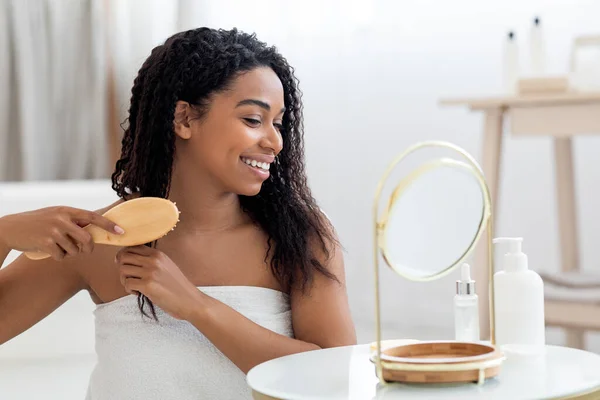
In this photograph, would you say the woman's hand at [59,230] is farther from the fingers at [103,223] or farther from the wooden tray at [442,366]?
the wooden tray at [442,366]

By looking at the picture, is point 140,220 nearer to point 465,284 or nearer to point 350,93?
point 465,284

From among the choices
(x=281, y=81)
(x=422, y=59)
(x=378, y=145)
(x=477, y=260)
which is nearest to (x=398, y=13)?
(x=422, y=59)

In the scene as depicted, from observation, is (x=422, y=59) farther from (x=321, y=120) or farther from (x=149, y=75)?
(x=149, y=75)

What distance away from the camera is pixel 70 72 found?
347cm

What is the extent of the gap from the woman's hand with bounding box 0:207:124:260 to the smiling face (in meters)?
0.24

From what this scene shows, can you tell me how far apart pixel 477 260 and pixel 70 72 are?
166cm

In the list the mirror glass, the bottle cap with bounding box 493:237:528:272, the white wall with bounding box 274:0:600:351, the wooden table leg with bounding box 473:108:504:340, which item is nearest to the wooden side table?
the wooden table leg with bounding box 473:108:504:340

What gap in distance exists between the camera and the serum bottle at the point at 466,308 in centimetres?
105

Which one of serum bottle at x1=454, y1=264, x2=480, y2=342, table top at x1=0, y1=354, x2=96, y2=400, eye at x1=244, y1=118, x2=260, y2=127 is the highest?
eye at x1=244, y1=118, x2=260, y2=127

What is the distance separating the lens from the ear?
1.36 metres

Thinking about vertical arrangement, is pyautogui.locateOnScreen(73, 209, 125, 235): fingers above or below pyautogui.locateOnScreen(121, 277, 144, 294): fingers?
above

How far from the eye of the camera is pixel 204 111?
4.41 feet

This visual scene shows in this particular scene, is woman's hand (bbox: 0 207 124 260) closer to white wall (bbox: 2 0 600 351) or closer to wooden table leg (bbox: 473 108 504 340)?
wooden table leg (bbox: 473 108 504 340)

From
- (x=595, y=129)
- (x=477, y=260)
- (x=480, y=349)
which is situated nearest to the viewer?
(x=480, y=349)
